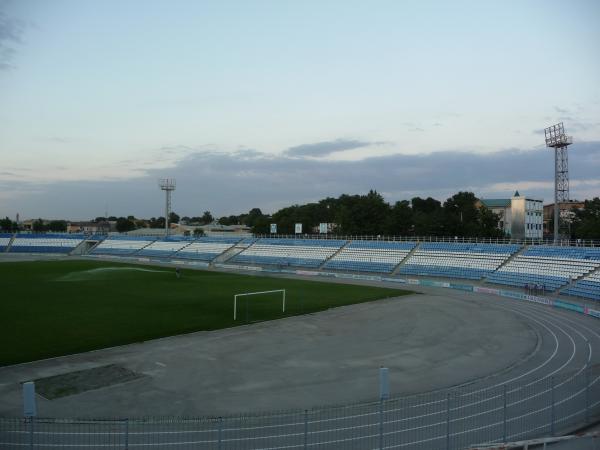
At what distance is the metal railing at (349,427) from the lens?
12398 millimetres

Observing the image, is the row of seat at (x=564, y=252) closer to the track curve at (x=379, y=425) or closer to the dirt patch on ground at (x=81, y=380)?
the track curve at (x=379, y=425)

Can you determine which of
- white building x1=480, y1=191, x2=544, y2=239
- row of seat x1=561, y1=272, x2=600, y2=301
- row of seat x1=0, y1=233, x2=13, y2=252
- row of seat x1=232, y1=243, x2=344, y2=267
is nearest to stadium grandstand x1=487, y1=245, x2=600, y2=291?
row of seat x1=561, y1=272, x2=600, y2=301

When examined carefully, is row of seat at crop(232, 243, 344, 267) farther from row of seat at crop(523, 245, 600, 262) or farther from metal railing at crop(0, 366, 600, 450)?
metal railing at crop(0, 366, 600, 450)

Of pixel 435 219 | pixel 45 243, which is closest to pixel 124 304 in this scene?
pixel 435 219

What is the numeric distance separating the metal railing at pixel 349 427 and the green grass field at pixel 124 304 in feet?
30.9

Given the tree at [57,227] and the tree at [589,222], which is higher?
the tree at [589,222]

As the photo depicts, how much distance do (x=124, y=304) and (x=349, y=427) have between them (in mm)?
26577

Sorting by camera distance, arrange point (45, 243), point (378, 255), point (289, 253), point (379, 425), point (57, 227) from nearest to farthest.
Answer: point (379, 425) → point (378, 255) → point (289, 253) → point (45, 243) → point (57, 227)

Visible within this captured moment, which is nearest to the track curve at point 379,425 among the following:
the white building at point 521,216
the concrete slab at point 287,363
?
the concrete slab at point 287,363

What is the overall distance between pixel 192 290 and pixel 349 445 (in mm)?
34238

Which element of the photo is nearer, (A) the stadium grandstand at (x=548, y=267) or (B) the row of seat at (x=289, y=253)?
(A) the stadium grandstand at (x=548, y=267)

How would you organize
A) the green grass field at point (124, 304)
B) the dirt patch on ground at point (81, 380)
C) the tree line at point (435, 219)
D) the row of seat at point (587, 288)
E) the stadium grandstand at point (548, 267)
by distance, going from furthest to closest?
the tree line at point (435, 219)
the stadium grandstand at point (548, 267)
the row of seat at point (587, 288)
the green grass field at point (124, 304)
the dirt patch on ground at point (81, 380)

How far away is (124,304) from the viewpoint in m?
35.7

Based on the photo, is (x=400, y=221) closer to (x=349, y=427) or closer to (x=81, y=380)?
(x=81, y=380)
